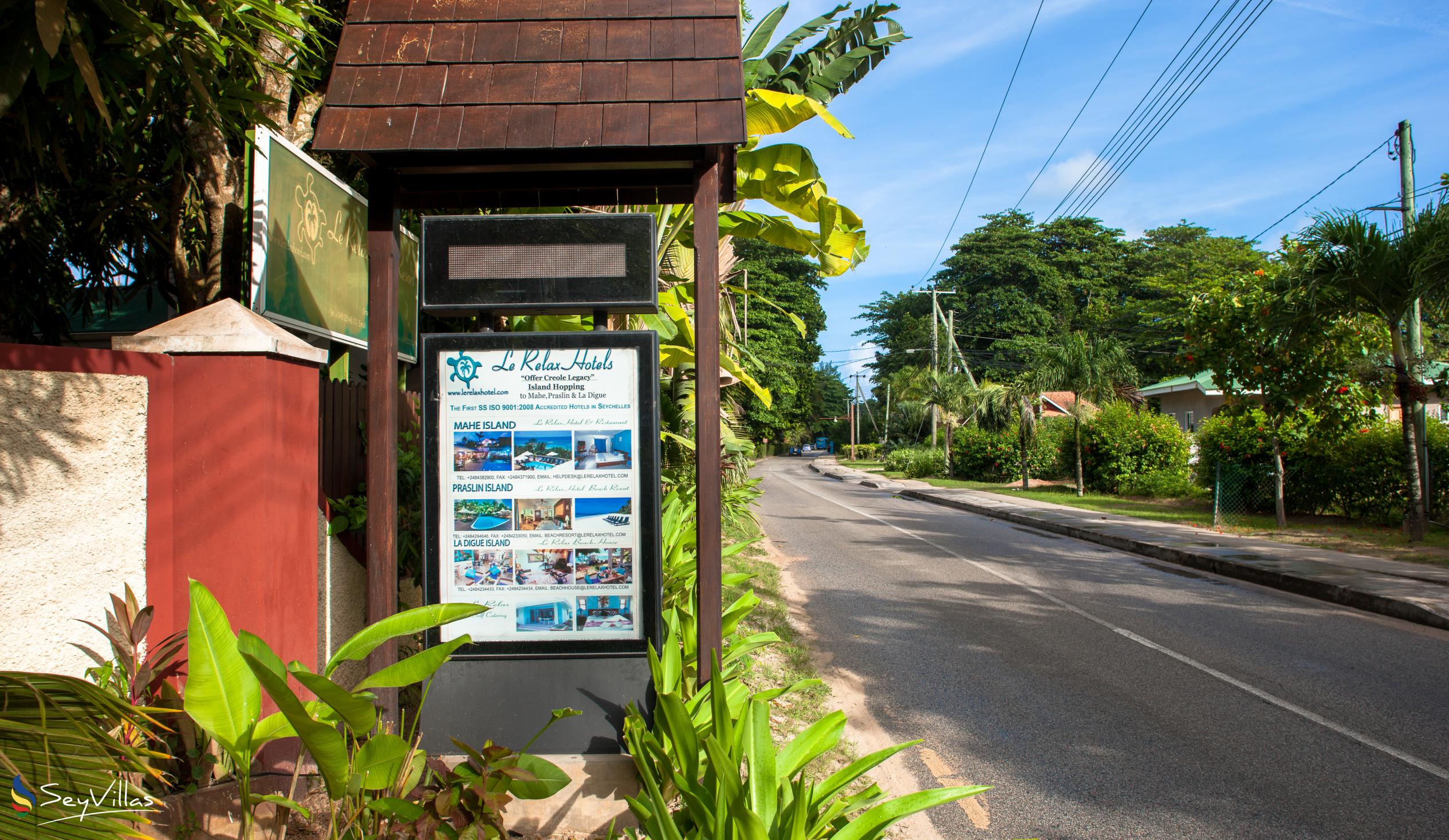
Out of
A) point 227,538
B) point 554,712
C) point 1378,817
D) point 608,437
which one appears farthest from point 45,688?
point 1378,817

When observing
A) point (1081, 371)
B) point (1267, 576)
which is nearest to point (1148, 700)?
point (1267, 576)

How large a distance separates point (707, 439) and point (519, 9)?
2.15 m

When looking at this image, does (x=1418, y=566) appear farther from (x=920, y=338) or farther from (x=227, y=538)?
(x=920, y=338)

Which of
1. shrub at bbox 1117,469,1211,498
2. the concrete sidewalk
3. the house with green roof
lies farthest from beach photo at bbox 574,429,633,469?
the house with green roof

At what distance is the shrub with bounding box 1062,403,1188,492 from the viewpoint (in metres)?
23.8

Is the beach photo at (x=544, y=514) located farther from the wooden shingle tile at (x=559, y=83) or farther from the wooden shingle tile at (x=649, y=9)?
the wooden shingle tile at (x=649, y=9)

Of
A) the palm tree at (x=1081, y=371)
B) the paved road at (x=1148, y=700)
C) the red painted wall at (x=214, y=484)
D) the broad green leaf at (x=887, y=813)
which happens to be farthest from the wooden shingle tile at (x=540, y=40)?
the palm tree at (x=1081, y=371)

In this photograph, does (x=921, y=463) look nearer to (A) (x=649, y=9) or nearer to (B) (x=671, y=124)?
(A) (x=649, y=9)

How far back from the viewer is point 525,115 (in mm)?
3584

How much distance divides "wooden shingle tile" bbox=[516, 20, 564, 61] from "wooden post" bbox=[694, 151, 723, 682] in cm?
86

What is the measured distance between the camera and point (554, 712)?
321 cm

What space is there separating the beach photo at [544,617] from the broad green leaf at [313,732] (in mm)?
1306

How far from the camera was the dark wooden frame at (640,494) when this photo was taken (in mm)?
3701

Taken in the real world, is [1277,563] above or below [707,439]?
below
